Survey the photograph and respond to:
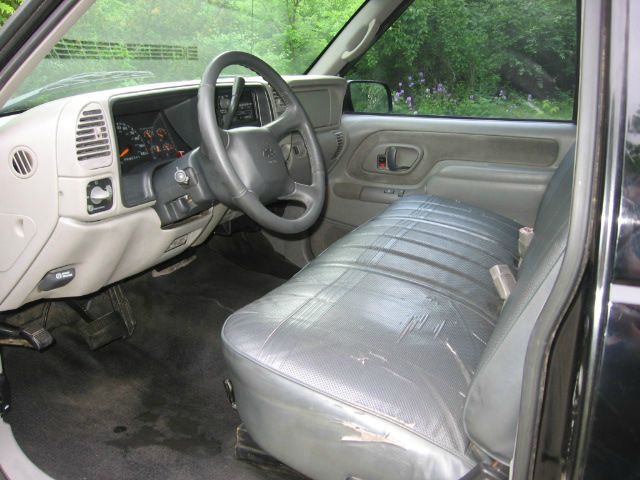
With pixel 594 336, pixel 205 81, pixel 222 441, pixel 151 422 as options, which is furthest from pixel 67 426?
pixel 594 336

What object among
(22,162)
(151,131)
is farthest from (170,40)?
(22,162)

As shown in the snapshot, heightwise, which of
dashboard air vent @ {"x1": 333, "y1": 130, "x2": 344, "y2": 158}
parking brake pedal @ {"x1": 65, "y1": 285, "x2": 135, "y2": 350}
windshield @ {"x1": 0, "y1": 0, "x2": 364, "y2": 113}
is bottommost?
parking brake pedal @ {"x1": 65, "y1": 285, "x2": 135, "y2": 350}

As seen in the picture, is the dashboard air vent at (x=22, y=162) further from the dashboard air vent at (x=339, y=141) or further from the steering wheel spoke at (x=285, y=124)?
the dashboard air vent at (x=339, y=141)

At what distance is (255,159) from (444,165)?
136 cm

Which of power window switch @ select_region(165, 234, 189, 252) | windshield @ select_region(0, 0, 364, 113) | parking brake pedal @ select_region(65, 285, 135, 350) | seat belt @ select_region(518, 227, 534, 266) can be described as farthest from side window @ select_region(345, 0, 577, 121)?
parking brake pedal @ select_region(65, 285, 135, 350)

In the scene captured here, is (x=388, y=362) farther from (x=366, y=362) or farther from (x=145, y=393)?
(x=145, y=393)

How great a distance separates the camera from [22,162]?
153 cm

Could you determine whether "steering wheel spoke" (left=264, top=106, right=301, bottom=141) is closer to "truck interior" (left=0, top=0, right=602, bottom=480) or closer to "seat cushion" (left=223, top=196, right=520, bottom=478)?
"truck interior" (left=0, top=0, right=602, bottom=480)

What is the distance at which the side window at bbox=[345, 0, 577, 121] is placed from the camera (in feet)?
8.15

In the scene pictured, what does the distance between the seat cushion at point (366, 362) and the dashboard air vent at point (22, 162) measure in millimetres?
707

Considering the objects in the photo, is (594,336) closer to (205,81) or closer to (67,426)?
(205,81)

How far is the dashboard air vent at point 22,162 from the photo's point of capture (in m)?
1.53

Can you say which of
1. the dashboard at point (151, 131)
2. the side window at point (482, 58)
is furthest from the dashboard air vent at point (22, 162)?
the side window at point (482, 58)

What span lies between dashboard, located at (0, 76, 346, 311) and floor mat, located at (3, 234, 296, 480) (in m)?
0.42
